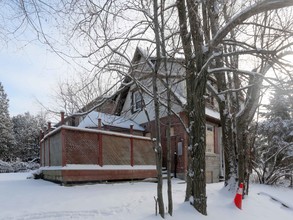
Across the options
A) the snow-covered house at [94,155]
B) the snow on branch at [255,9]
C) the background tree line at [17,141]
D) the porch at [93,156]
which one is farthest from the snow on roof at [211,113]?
the background tree line at [17,141]

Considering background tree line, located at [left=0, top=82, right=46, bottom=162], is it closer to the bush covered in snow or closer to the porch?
the bush covered in snow

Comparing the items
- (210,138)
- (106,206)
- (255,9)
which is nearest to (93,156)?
(106,206)

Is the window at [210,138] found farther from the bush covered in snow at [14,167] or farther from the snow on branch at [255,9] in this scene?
the bush covered in snow at [14,167]

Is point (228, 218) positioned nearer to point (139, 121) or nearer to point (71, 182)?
point (71, 182)

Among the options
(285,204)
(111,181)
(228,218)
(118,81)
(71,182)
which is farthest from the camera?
(111,181)

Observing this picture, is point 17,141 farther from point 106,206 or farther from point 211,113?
point 106,206

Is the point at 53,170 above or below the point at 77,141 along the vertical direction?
below

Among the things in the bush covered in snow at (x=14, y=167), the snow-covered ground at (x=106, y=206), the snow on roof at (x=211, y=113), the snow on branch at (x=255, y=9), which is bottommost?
the bush covered in snow at (x=14, y=167)

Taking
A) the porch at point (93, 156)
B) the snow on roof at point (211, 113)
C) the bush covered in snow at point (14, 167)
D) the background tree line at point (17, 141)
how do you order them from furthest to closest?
the background tree line at point (17, 141) → the bush covered in snow at point (14, 167) → the snow on roof at point (211, 113) → the porch at point (93, 156)

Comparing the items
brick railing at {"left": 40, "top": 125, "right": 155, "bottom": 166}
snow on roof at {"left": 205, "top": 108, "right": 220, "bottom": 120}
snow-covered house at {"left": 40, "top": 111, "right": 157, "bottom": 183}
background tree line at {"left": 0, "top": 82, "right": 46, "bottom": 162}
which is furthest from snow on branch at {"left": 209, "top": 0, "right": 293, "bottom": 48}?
background tree line at {"left": 0, "top": 82, "right": 46, "bottom": 162}

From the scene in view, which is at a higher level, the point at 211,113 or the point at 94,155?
the point at 211,113

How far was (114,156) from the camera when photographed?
10.9 metres

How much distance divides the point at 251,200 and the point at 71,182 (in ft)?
17.8

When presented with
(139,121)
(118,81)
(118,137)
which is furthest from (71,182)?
(139,121)
